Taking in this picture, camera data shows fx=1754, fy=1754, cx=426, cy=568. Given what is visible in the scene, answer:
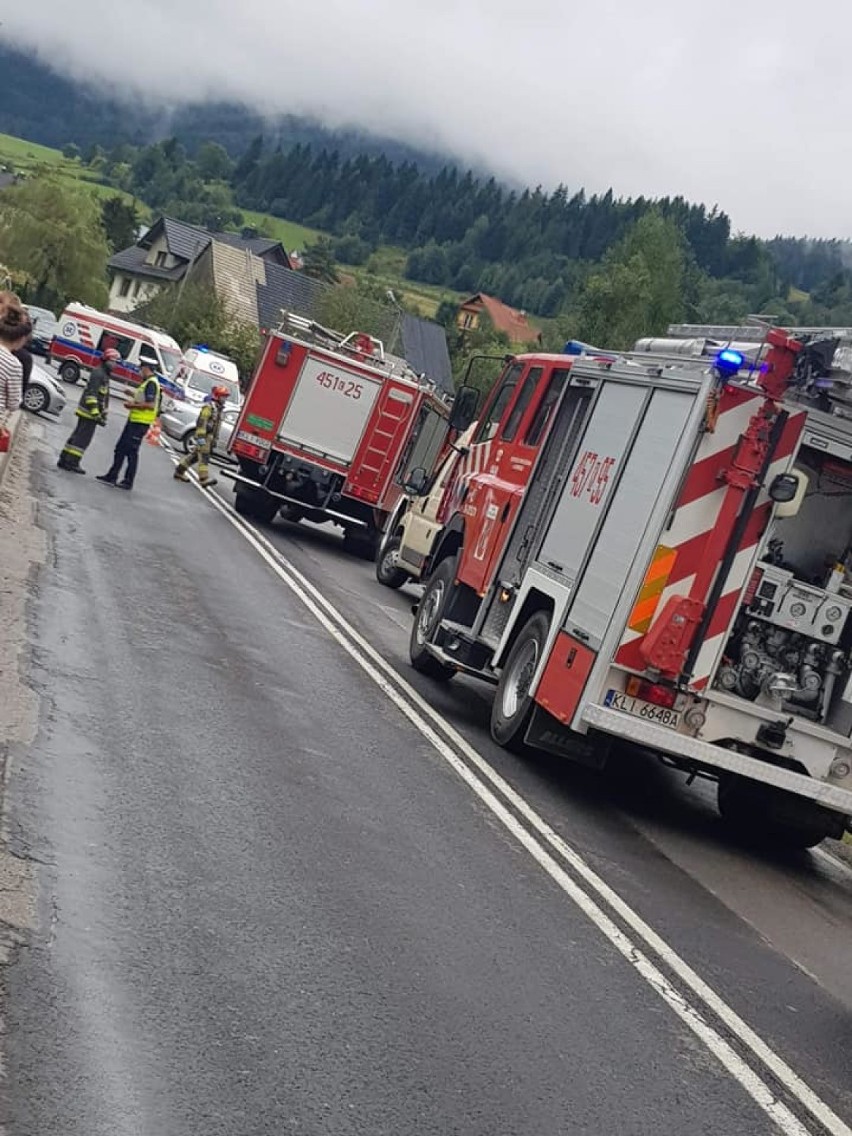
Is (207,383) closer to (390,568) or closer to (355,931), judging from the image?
(390,568)

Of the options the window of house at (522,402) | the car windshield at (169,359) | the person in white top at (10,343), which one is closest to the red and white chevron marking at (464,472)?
the window of house at (522,402)

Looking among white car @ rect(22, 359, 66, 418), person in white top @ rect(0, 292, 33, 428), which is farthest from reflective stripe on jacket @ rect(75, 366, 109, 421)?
person in white top @ rect(0, 292, 33, 428)

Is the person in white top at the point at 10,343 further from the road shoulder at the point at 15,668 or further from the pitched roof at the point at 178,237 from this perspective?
the pitched roof at the point at 178,237

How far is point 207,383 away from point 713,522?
1449 inches

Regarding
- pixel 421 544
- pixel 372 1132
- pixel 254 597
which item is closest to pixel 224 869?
pixel 372 1132

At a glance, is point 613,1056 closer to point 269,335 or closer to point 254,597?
point 254,597

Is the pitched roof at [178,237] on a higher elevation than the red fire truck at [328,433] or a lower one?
higher

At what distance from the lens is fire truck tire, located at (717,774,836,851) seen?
11.0 m

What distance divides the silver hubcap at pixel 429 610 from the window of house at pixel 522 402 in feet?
4.47

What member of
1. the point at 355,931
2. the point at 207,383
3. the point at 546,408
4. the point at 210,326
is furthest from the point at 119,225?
the point at 355,931

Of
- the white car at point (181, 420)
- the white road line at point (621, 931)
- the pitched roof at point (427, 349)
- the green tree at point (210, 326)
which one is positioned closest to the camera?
the white road line at point (621, 931)

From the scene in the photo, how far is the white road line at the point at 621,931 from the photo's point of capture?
20.0ft

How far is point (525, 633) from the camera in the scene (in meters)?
12.0

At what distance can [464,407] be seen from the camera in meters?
16.0
